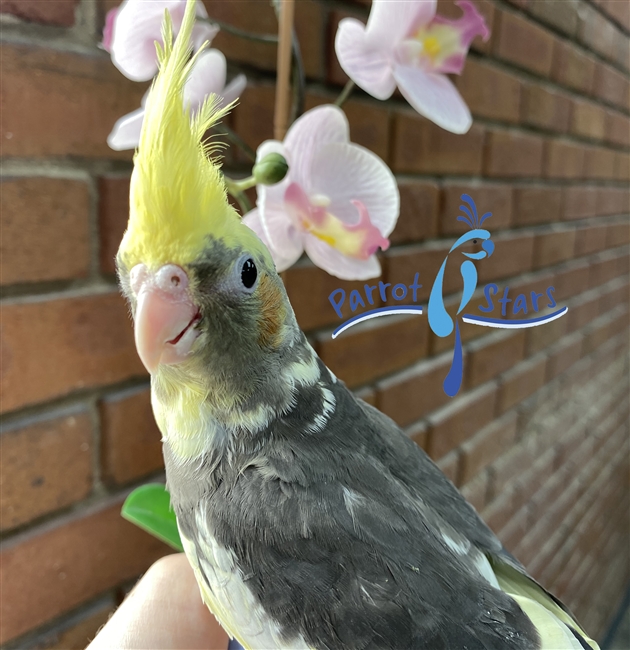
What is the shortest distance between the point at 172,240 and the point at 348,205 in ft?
0.51

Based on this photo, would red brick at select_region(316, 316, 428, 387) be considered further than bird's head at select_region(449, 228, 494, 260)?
Yes

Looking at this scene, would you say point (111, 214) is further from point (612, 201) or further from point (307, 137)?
point (612, 201)

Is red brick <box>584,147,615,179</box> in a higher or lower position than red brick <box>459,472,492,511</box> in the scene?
higher

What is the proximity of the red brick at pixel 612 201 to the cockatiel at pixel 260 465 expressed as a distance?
0.96 meters

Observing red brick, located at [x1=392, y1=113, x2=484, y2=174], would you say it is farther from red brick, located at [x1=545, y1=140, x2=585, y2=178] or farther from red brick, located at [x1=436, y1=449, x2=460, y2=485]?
red brick, located at [x1=436, y1=449, x2=460, y2=485]

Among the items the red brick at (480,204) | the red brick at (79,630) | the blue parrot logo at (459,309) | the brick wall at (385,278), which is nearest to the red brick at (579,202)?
the brick wall at (385,278)

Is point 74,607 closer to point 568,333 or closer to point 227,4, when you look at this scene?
point 227,4

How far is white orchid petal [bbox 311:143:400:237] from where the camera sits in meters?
0.37

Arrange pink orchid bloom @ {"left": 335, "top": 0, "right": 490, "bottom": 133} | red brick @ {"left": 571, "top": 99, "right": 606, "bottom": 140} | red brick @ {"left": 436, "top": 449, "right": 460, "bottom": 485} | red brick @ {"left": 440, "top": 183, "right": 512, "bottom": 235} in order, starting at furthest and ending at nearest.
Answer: red brick @ {"left": 571, "top": 99, "right": 606, "bottom": 140} → red brick @ {"left": 436, "top": 449, "right": 460, "bottom": 485} → red brick @ {"left": 440, "top": 183, "right": 512, "bottom": 235} → pink orchid bloom @ {"left": 335, "top": 0, "right": 490, "bottom": 133}

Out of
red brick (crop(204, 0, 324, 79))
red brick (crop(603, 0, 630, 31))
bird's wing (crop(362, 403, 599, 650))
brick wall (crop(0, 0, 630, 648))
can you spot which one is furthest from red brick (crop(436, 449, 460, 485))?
red brick (crop(603, 0, 630, 31))

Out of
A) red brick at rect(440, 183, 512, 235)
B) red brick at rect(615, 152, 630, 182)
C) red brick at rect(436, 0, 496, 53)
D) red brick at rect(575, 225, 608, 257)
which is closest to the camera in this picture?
red brick at rect(436, 0, 496, 53)

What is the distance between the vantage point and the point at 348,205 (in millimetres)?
382

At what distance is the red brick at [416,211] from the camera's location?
26.0 inches

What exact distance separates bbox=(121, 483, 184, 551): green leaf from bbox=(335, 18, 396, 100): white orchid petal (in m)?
0.36
